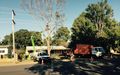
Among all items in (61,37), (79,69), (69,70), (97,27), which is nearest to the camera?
(69,70)

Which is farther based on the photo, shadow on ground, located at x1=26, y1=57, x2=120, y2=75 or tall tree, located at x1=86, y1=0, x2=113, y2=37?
tall tree, located at x1=86, y1=0, x2=113, y2=37

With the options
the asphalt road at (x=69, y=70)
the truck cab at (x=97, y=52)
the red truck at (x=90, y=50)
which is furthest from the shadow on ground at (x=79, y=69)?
the red truck at (x=90, y=50)

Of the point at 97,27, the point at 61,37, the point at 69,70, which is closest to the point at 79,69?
the point at 69,70

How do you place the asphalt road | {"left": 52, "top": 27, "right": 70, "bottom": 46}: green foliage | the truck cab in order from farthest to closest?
{"left": 52, "top": 27, "right": 70, "bottom": 46}: green foliage < the truck cab < the asphalt road

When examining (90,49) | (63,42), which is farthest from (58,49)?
(90,49)

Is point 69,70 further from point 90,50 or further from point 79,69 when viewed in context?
point 90,50

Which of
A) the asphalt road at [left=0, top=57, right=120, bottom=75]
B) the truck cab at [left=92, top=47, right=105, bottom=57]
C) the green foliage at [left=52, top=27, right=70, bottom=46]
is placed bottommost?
the asphalt road at [left=0, top=57, right=120, bottom=75]

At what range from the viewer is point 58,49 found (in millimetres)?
85875

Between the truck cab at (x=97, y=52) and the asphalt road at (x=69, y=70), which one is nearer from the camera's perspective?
the asphalt road at (x=69, y=70)

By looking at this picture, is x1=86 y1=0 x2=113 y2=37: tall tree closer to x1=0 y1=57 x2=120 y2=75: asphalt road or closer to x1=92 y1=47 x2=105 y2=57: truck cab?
x1=92 y1=47 x2=105 y2=57: truck cab

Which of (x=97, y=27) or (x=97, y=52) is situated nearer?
(x=97, y=52)

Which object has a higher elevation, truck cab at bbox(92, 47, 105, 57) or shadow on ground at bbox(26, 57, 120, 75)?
truck cab at bbox(92, 47, 105, 57)

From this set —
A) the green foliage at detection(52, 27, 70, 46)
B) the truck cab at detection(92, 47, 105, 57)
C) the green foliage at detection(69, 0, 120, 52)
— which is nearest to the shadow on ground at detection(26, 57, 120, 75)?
the truck cab at detection(92, 47, 105, 57)

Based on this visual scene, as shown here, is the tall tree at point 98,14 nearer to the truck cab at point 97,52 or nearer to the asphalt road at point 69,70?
the truck cab at point 97,52
